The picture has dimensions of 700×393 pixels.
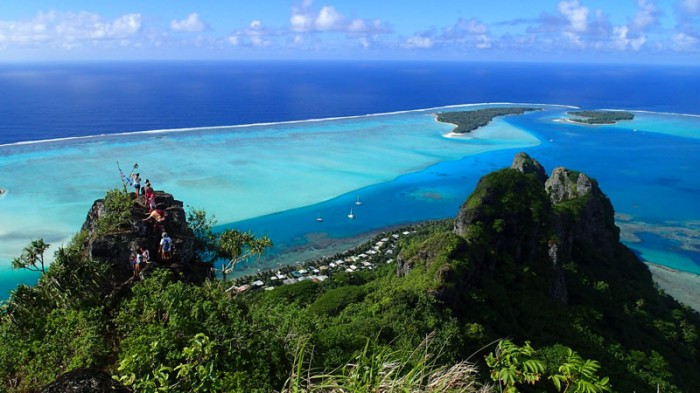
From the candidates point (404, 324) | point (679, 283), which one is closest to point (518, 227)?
point (404, 324)

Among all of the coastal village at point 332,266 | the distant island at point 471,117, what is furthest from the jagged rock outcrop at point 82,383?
the distant island at point 471,117

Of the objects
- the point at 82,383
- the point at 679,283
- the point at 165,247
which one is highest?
the point at 82,383

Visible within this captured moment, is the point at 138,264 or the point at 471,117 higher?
the point at 471,117

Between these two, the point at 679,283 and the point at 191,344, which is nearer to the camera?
the point at 191,344

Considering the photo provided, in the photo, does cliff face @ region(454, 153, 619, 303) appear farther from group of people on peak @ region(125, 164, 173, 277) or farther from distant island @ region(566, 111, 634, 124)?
distant island @ region(566, 111, 634, 124)

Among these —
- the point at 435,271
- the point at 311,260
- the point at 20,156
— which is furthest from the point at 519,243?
the point at 20,156

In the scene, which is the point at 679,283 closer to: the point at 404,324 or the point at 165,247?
the point at 404,324

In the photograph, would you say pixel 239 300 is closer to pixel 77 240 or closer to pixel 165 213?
pixel 165 213

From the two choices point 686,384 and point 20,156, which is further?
point 20,156
